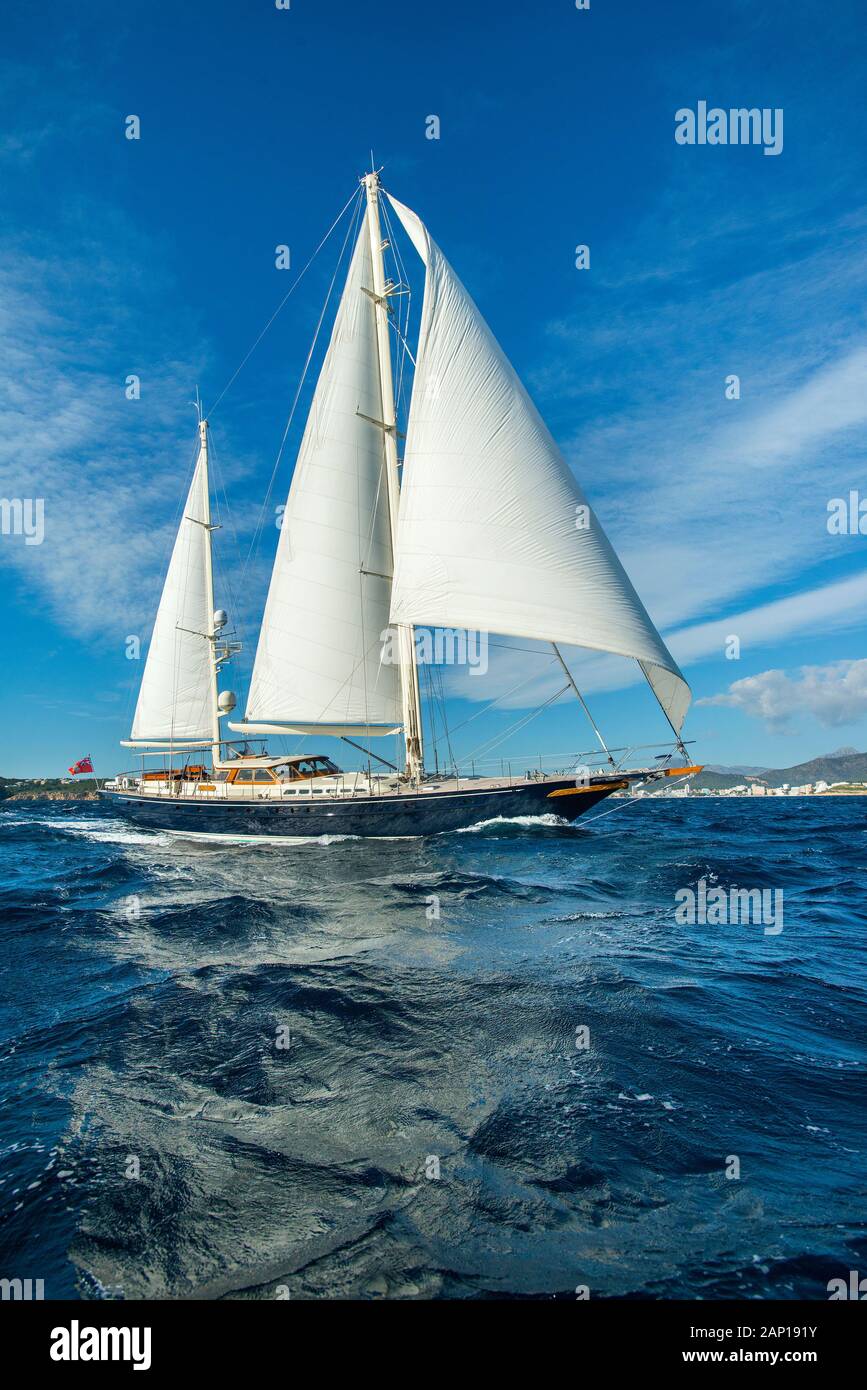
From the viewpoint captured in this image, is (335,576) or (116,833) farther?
(116,833)

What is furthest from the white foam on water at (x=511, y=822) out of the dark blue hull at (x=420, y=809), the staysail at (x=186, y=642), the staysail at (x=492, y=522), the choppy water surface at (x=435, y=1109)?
the staysail at (x=186, y=642)

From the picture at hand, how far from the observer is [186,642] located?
4491 cm

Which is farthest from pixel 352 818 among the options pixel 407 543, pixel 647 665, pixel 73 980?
pixel 73 980

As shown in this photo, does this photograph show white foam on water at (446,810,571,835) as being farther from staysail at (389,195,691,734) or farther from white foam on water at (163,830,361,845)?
staysail at (389,195,691,734)

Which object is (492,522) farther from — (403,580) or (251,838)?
(251,838)

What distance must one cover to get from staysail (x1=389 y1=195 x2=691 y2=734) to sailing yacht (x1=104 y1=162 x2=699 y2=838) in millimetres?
63

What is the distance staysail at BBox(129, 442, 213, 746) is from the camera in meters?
44.8

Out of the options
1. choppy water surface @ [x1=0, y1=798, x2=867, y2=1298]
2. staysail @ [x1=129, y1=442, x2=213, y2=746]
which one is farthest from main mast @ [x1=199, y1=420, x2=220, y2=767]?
choppy water surface @ [x1=0, y1=798, x2=867, y2=1298]

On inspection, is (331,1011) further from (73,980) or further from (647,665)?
(647,665)

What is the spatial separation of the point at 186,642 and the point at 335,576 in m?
18.2

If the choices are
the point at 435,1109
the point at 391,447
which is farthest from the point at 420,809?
the point at 435,1109

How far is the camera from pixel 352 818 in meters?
28.2
